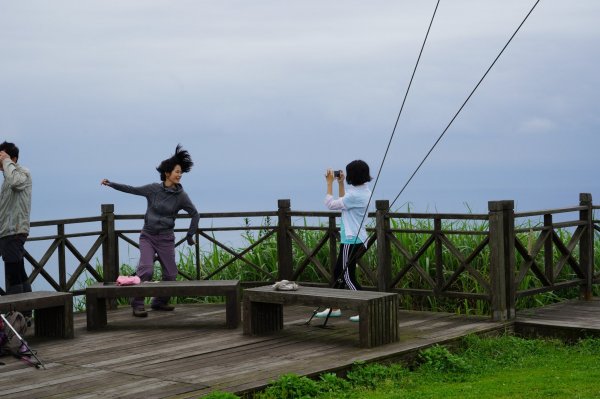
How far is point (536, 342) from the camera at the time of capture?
31.9 ft

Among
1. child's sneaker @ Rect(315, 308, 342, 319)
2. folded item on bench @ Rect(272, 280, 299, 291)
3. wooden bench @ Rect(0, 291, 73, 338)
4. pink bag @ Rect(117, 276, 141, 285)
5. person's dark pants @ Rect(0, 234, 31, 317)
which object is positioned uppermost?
person's dark pants @ Rect(0, 234, 31, 317)

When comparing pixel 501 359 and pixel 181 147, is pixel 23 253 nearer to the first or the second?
pixel 181 147

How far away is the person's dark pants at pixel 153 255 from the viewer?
36.3 feet

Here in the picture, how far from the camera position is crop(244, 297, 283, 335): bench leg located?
9570 mm

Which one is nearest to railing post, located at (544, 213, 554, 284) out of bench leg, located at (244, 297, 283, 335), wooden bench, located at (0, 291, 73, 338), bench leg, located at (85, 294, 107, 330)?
bench leg, located at (244, 297, 283, 335)

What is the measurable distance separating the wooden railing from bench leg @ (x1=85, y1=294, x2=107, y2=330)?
1543 millimetres

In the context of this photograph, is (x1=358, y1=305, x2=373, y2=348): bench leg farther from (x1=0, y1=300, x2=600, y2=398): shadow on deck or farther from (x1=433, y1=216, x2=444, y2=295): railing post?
(x1=433, y1=216, x2=444, y2=295): railing post

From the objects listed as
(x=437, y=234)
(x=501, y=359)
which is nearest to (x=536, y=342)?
(x=501, y=359)

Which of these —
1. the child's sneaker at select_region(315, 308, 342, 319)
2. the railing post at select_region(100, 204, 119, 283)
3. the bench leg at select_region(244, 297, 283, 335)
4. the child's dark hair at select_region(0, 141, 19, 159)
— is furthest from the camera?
the railing post at select_region(100, 204, 119, 283)

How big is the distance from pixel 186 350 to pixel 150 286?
1.67 metres

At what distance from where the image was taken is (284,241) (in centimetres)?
1242

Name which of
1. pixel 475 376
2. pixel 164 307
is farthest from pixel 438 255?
pixel 164 307

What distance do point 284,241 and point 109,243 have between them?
2407mm

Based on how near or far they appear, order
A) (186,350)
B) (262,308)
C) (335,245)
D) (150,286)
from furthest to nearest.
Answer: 1. (335,245)
2. (150,286)
3. (262,308)
4. (186,350)
